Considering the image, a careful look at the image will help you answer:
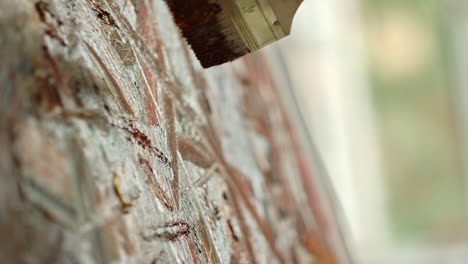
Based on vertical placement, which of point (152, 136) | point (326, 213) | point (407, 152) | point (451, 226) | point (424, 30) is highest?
point (152, 136)

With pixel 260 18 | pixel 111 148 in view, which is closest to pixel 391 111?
pixel 260 18

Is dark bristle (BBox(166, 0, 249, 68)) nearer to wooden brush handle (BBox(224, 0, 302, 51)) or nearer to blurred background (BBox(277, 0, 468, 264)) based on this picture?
wooden brush handle (BBox(224, 0, 302, 51))

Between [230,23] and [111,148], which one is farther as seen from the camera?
[230,23]

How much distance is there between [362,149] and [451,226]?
62 centimetres

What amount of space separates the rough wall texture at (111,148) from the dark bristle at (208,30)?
96mm

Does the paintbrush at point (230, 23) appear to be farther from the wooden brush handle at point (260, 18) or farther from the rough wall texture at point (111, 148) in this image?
the rough wall texture at point (111, 148)

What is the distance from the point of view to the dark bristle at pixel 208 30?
833 mm

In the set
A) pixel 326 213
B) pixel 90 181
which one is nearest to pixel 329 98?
pixel 326 213

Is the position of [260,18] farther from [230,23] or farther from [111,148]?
[111,148]

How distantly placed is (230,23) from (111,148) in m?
0.24

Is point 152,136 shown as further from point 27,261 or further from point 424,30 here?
point 424,30

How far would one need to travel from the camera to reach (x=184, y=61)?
140 centimetres

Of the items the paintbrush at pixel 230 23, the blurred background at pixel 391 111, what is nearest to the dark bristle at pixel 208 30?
the paintbrush at pixel 230 23

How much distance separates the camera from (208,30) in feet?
2.85
